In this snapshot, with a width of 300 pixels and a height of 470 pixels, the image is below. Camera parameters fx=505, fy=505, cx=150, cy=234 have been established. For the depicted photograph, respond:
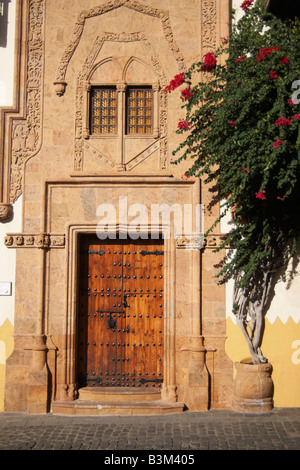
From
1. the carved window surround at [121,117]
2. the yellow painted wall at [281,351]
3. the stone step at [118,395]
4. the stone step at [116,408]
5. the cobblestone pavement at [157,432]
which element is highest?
the carved window surround at [121,117]

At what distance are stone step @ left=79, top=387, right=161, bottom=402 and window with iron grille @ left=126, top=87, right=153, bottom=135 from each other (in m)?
4.13

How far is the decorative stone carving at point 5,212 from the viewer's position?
798 centimetres

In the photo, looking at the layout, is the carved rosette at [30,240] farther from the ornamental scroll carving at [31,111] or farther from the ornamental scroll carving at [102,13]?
the ornamental scroll carving at [102,13]

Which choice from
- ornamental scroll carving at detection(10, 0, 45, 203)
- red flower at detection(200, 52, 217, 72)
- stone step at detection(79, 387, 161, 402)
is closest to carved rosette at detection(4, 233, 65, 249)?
ornamental scroll carving at detection(10, 0, 45, 203)

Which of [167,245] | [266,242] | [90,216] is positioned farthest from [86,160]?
[266,242]

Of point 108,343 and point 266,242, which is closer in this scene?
point 266,242

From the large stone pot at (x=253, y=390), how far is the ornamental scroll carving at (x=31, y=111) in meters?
4.53

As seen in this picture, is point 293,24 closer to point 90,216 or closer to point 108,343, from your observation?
point 90,216

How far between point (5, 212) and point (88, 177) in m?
1.42

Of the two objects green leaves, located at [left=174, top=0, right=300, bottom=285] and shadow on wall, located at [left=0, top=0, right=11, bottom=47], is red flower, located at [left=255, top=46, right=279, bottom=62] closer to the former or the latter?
green leaves, located at [left=174, top=0, right=300, bottom=285]

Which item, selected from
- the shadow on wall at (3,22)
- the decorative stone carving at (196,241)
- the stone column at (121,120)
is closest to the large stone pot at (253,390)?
the decorative stone carving at (196,241)

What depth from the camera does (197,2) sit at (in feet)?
27.4

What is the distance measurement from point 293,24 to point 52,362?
6.35 m

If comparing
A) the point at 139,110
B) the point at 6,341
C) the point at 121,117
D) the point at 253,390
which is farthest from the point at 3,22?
the point at 253,390
